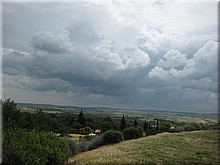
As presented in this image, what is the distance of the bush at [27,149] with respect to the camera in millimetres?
4871

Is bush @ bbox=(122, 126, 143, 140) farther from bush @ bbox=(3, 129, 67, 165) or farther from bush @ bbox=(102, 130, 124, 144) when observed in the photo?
bush @ bbox=(3, 129, 67, 165)

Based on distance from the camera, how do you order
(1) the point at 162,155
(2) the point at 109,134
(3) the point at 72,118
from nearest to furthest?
(1) the point at 162,155 < (2) the point at 109,134 < (3) the point at 72,118

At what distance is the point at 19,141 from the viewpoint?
17.6 feet

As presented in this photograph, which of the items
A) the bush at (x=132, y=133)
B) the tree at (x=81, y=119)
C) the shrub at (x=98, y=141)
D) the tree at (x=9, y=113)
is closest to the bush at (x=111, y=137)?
the shrub at (x=98, y=141)

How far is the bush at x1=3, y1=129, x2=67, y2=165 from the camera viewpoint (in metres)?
4.87

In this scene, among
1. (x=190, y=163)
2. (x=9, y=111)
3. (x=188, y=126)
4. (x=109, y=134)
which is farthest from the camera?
(x=188, y=126)

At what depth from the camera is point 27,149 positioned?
5434 mm

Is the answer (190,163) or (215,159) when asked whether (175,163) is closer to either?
(190,163)

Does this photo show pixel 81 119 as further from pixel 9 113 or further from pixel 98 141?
pixel 9 113

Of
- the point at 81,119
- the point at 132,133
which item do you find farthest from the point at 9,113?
the point at 81,119

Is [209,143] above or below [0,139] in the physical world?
below

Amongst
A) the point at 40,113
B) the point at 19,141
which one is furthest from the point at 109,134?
the point at 19,141

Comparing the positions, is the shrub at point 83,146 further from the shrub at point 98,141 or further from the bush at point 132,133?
the bush at point 132,133

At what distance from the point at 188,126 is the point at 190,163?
12.6 meters
